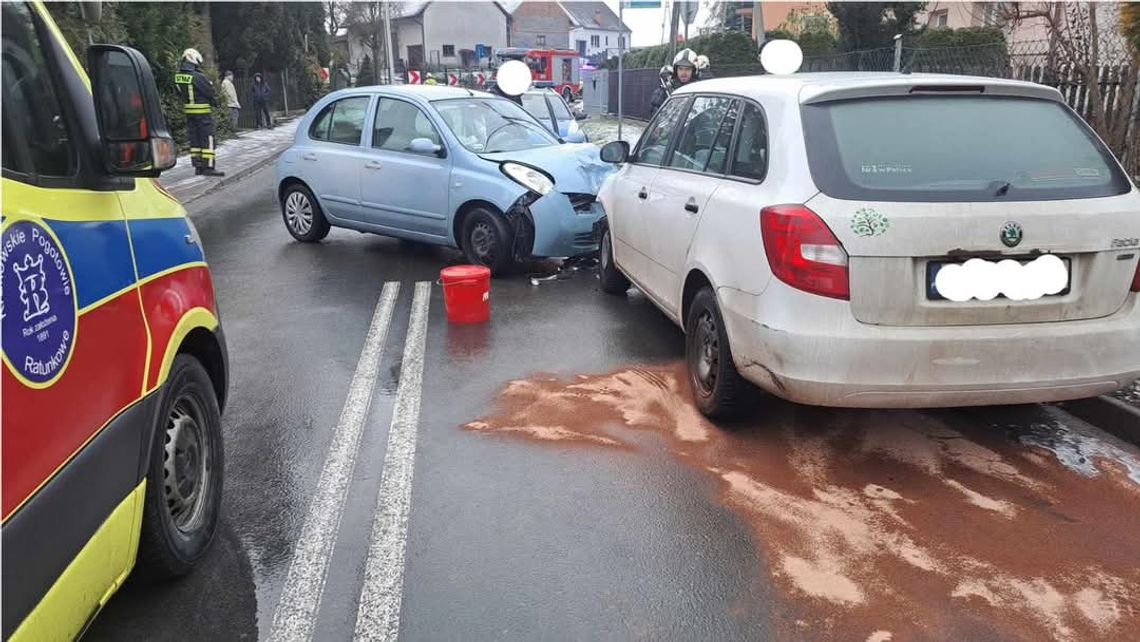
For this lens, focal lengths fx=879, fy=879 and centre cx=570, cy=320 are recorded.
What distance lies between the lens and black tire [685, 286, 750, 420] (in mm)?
4359

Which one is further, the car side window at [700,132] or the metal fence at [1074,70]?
the metal fence at [1074,70]

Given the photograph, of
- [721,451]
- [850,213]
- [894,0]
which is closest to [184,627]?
[721,451]

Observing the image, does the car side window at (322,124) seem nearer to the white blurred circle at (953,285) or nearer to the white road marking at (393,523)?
the white road marking at (393,523)

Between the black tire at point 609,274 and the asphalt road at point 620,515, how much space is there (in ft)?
4.86

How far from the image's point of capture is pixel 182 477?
3.17 metres

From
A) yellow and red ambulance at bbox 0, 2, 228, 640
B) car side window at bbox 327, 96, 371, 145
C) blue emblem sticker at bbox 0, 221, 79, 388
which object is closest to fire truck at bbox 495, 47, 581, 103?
car side window at bbox 327, 96, 371, 145

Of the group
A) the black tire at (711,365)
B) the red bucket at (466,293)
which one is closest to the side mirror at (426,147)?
the red bucket at (466,293)

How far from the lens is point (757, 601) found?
3.07 metres

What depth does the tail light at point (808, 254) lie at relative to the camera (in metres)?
3.65

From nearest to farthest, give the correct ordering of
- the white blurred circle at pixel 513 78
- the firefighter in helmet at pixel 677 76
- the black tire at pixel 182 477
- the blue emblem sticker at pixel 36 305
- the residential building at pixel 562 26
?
the blue emblem sticker at pixel 36 305 → the black tire at pixel 182 477 → the firefighter in helmet at pixel 677 76 → the white blurred circle at pixel 513 78 → the residential building at pixel 562 26

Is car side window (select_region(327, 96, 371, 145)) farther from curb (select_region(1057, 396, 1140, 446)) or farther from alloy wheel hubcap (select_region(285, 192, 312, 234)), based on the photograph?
curb (select_region(1057, 396, 1140, 446))

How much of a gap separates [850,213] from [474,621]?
2.19m

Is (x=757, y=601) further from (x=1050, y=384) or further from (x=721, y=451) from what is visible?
(x=1050, y=384)

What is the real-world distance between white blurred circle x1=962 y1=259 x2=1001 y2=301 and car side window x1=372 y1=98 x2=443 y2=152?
18.7 feet
